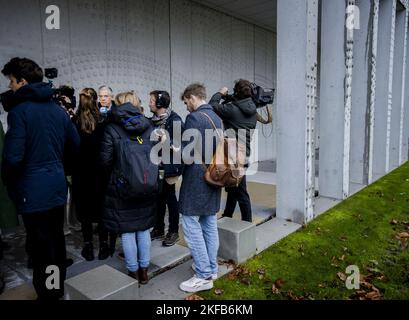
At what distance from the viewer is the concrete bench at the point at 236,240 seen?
366 cm

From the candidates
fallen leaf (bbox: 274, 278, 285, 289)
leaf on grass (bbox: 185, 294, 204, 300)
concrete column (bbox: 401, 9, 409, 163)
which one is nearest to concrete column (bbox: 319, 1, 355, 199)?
fallen leaf (bbox: 274, 278, 285, 289)

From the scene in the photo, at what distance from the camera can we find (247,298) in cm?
307

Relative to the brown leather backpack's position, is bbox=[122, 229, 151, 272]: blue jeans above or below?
below

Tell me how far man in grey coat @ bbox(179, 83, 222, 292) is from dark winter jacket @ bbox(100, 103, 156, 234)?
380 millimetres

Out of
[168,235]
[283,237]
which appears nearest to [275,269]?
[283,237]

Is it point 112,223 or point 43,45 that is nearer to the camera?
point 112,223

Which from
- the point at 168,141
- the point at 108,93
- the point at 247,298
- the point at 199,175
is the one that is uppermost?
the point at 108,93

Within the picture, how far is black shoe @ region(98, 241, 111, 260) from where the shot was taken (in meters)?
3.72

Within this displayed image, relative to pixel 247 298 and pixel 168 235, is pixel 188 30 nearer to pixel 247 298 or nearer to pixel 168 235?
pixel 168 235

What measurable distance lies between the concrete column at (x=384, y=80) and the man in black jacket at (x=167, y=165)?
611 centimetres

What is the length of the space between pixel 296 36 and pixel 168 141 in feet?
8.03

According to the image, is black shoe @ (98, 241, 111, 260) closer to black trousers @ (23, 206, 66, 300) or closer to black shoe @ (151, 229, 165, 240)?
black shoe @ (151, 229, 165, 240)
